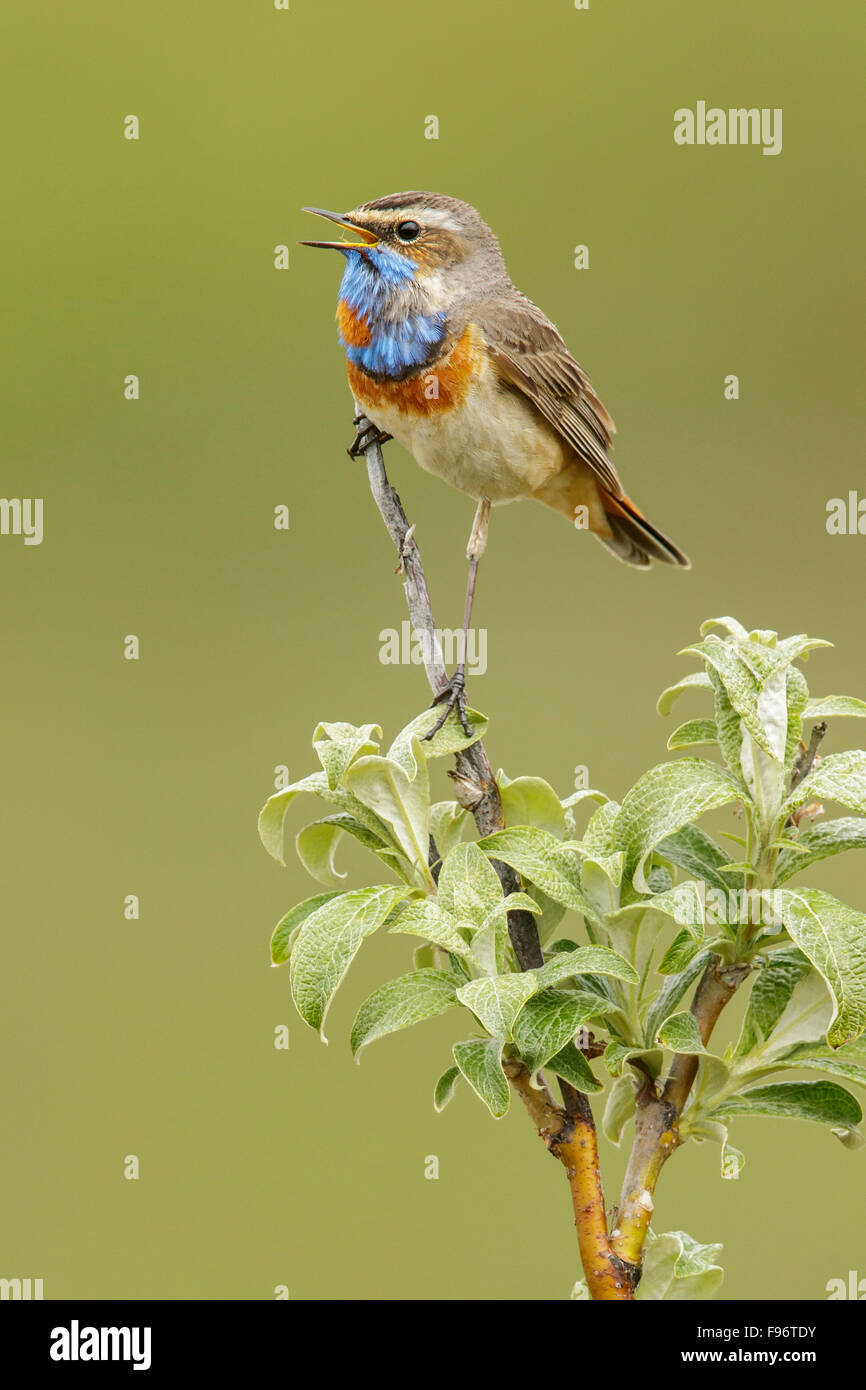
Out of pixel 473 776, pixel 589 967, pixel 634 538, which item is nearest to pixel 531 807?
pixel 473 776

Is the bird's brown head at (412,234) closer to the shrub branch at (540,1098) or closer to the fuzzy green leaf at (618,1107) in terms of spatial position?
the shrub branch at (540,1098)

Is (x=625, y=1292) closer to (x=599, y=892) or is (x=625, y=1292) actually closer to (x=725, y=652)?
(x=599, y=892)

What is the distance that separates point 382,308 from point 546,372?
238mm

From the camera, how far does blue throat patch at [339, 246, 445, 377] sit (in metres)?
1.35

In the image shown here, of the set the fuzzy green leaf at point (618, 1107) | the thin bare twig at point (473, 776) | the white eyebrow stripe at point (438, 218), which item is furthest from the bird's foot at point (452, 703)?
the white eyebrow stripe at point (438, 218)

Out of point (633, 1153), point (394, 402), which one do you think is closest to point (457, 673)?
point (633, 1153)

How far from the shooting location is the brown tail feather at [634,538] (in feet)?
5.19

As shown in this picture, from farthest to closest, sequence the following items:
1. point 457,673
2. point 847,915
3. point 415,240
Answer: point 415,240, point 457,673, point 847,915

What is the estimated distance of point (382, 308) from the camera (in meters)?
Answer: 1.36

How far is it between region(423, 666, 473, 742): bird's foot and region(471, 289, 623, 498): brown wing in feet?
2.17

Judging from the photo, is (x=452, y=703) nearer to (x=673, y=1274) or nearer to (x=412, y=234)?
(x=673, y=1274)

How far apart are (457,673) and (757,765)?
0.28m

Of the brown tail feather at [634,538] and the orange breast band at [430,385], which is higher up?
the orange breast band at [430,385]

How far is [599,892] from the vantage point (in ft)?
2.36
